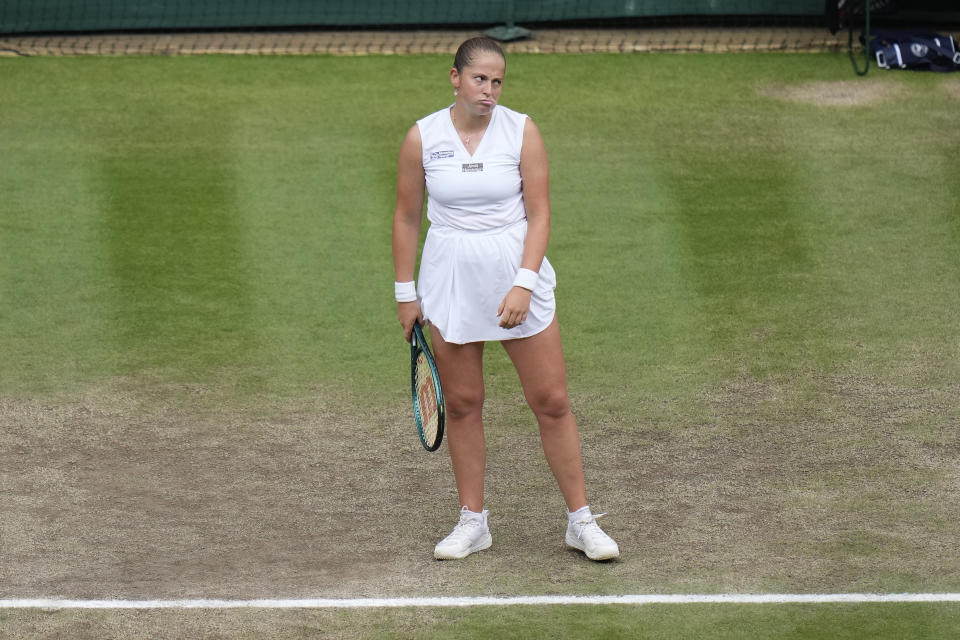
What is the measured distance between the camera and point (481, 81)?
18.9 feet

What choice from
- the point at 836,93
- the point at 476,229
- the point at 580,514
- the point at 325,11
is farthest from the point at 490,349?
the point at 325,11

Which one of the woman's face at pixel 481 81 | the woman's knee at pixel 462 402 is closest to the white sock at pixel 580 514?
the woman's knee at pixel 462 402

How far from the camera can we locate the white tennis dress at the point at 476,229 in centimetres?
586

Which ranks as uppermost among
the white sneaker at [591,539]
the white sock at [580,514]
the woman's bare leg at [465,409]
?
the woman's bare leg at [465,409]

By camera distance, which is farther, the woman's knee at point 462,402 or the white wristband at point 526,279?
the woman's knee at point 462,402

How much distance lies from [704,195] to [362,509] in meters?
5.04

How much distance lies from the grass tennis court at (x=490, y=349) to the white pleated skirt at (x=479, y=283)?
1032mm

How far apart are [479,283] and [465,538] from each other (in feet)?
3.73

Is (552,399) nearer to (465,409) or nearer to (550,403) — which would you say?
(550,403)

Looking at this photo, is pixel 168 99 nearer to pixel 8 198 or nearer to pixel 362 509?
pixel 8 198

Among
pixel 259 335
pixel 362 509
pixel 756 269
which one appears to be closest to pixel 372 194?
pixel 259 335

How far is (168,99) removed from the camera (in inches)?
500

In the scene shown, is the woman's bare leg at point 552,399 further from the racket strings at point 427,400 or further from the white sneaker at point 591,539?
the racket strings at point 427,400

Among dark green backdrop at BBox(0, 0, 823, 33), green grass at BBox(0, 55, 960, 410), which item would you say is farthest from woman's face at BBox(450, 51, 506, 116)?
dark green backdrop at BBox(0, 0, 823, 33)
